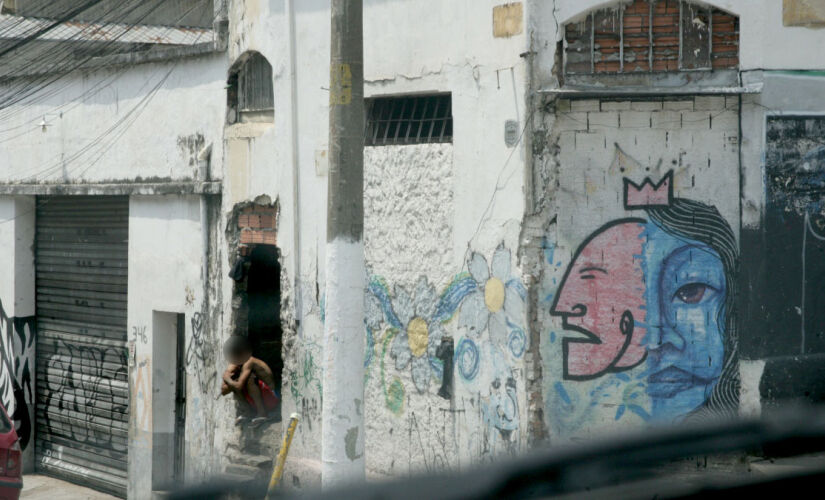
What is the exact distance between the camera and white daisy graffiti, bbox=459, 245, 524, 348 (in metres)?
8.08

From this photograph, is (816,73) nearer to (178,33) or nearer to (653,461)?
(653,461)

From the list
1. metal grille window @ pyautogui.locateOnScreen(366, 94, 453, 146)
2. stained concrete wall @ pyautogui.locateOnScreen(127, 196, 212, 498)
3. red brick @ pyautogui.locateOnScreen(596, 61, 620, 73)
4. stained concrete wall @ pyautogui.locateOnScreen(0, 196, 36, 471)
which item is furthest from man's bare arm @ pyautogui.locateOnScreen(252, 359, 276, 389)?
stained concrete wall @ pyautogui.locateOnScreen(0, 196, 36, 471)

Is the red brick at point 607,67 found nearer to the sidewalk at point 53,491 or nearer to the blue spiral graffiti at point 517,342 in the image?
the blue spiral graffiti at point 517,342

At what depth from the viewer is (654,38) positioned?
7973 millimetres

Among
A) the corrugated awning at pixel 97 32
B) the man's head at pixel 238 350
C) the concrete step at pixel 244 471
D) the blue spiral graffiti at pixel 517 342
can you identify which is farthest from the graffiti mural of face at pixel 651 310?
the corrugated awning at pixel 97 32

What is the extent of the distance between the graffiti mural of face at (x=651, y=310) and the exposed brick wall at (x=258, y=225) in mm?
3522

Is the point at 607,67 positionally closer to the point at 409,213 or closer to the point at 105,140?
the point at 409,213

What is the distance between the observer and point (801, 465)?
2.21 metres

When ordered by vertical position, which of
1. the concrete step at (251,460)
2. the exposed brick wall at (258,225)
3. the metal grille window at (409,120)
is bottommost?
the concrete step at (251,460)

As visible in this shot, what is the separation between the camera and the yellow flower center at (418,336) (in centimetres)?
884

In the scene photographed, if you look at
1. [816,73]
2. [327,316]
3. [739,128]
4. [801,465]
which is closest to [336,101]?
[327,316]

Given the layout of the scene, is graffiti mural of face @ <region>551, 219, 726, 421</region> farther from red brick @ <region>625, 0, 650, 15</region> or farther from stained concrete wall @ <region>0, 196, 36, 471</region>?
stained concrete wall @ <region>0, 196, 36, 471</region>

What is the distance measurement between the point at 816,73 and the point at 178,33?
359 inches

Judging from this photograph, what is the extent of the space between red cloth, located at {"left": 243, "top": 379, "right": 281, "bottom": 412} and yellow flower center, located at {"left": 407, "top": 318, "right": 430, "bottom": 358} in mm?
2325
